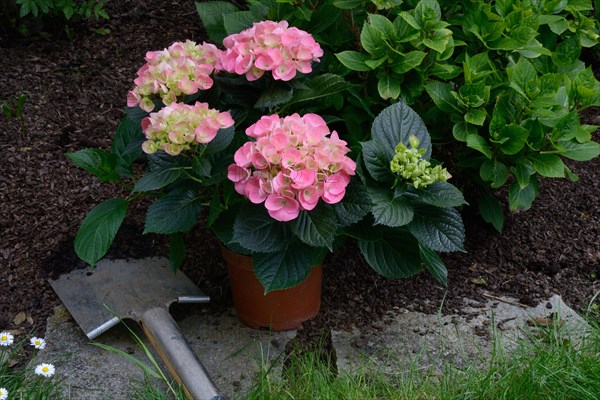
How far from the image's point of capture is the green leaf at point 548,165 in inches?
101

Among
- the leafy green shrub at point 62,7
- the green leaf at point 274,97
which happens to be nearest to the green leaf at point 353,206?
the green leaf at point 274,97

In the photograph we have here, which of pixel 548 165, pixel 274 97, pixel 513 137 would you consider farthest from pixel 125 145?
pixel 548 165

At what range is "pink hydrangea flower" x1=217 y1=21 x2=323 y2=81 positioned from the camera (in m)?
2.16

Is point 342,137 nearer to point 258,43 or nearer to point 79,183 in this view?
point 258,43

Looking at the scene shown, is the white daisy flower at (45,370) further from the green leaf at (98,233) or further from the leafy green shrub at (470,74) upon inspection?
the leafy green shrub at (470,74)

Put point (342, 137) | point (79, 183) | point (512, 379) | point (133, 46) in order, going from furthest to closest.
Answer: point (133, 46), point (79, 183), point (342, 137), point (512, 379)

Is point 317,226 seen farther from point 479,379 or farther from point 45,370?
point 45,370

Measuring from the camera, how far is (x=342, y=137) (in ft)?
9.05

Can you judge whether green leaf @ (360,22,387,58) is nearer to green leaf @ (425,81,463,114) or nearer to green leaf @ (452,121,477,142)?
green leaf @ (425,81,463,114)

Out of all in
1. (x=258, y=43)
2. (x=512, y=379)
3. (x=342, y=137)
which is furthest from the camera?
(x=342, y=137)

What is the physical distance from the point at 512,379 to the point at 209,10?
5.32 feet

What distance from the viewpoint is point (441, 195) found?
Answer: 219 cm

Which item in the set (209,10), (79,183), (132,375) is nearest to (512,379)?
(132,375)

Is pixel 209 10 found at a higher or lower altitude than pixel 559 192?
higher
